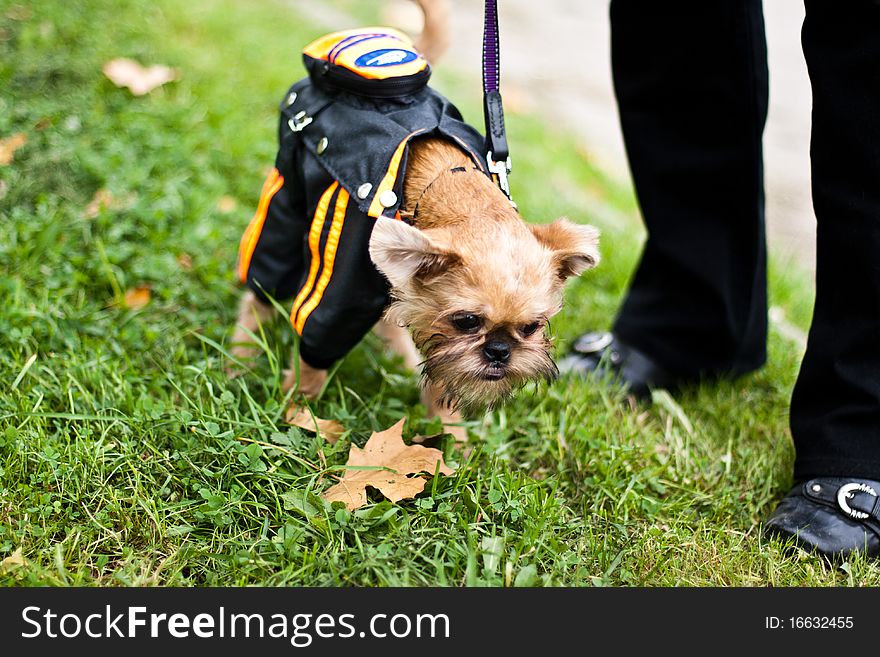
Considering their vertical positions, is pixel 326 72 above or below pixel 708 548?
above

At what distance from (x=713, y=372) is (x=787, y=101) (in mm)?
4606

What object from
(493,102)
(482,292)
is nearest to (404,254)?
(482,292)

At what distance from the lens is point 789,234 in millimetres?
5941

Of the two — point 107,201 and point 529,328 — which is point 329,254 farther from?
point 107,201

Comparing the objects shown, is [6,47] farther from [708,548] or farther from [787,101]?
[787,101]

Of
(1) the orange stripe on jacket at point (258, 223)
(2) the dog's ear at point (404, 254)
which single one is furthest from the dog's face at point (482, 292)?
(1) the orange stripe on jacket at point (258, 223)

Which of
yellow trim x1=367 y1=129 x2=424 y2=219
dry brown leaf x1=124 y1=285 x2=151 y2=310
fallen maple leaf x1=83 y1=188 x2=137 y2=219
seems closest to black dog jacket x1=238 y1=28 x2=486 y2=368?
yellow trim x1=367 y1=129 x2=424 y2=219

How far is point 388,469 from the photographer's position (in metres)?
2.70

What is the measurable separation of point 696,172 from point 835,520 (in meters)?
→ 1.44

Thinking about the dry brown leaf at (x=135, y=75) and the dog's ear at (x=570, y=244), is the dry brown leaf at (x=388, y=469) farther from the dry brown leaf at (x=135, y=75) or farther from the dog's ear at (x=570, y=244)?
the dry brown leaf at (x=135, y=75)

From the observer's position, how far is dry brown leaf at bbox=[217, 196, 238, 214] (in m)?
4.24

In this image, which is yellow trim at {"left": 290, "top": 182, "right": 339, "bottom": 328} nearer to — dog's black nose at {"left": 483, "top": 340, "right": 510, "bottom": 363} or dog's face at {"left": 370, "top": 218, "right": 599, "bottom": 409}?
dog's face at {"left": 370, "top": 218, "right": 599, "bottom": 409}

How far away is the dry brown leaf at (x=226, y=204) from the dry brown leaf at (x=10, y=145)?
974 mm
